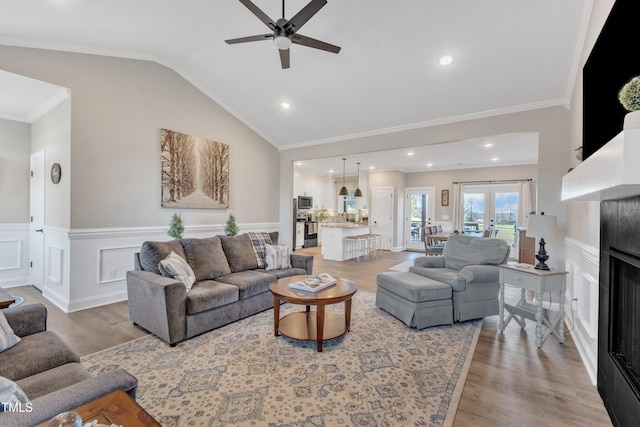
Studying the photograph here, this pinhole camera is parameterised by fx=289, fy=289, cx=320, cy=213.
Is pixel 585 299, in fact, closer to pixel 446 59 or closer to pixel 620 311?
pixel 620 311

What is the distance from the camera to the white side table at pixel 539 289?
8.83ft

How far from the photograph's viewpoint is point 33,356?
4.96 feet

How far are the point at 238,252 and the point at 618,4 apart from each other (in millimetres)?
3880

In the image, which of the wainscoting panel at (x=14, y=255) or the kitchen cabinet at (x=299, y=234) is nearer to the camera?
the wainscoting panel at (x=14, y=255)

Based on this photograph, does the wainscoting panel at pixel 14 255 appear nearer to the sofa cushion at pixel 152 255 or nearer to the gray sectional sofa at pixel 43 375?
the sofa cushion at pixel 152 255

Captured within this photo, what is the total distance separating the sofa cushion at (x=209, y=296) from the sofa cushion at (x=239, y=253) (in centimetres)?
54

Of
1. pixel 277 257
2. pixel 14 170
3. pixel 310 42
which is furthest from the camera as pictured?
pixel 14 170

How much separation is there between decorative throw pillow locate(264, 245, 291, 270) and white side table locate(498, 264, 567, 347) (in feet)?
8.40

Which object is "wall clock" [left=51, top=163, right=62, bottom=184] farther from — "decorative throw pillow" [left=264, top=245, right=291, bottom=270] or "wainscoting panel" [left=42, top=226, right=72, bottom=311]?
"decorative throw pillow" [left=264, top=245, right=291, bottom=270]

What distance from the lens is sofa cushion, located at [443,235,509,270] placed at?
11.3 feet

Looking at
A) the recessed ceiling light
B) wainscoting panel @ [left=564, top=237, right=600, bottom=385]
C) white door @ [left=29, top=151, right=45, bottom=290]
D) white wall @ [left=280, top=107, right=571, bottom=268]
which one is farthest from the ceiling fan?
white door @ [left=29, top=151, right=45, bottom=290]

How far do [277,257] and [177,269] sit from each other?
1.34 meters

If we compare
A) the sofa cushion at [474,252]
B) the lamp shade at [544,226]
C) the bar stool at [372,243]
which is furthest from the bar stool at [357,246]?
the lamp shade at [544,226]

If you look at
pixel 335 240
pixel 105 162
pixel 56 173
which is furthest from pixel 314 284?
pixel 335 240
